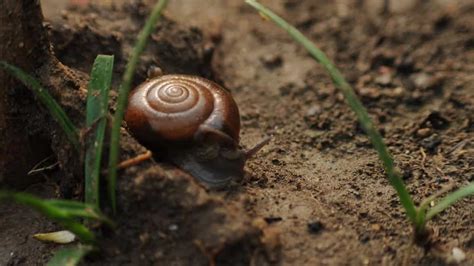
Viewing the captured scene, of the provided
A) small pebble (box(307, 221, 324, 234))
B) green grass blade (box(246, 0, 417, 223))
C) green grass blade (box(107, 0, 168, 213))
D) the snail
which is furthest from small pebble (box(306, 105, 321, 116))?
green grass blade (box(107, 0, 168, 213))

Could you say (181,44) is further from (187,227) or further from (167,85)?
(187,227)

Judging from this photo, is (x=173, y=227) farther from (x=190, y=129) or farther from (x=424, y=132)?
(x=424, y=132)

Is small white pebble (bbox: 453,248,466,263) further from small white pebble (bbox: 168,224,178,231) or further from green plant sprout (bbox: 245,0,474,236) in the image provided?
small white pebble (bbox: 168,224,178,231)

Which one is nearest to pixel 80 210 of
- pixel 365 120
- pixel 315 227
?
pixel 315 227

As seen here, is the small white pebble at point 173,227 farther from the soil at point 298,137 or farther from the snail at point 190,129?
the snail at point 190,129

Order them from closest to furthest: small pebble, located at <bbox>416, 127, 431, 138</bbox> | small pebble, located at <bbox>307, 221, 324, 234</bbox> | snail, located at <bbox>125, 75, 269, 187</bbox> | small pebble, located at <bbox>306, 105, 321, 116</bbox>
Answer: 1. small pebble, located at <bbox>307, 221, 324, 234</bbox>
2. snail, located at <bbox>125, 75, 269, 187</bbox>
3. small pebble, located at <bbox>416, 127, 431, 138</bbox>
4. small pebble, located at <bbox>306, 105, 321, 116</bbox>

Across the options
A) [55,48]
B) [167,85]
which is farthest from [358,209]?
[55,48]

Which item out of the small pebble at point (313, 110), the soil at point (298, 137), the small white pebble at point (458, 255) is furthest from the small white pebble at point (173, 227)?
the small pebble at point (313, 110)
